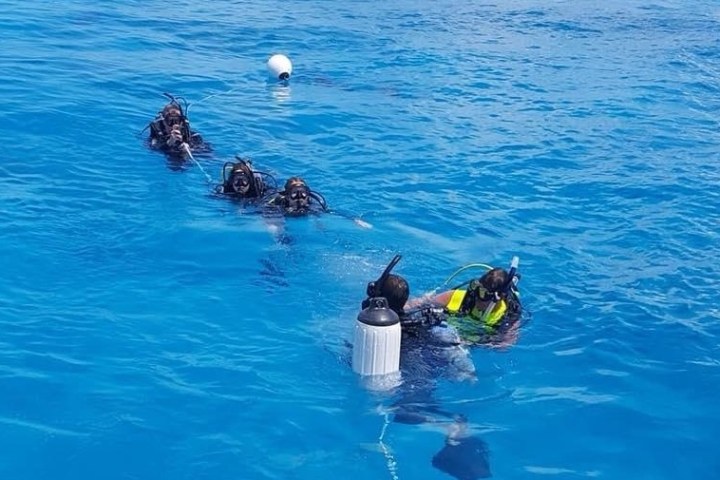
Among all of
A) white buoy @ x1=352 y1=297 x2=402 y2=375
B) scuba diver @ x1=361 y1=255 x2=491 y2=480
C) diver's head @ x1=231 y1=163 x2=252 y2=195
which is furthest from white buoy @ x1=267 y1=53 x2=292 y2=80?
white buoy @ x1=352 y1=297 x2=402 y2=375

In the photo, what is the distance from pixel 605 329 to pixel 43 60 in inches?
498

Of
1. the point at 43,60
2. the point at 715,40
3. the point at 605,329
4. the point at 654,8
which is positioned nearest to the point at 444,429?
the point at 605,329

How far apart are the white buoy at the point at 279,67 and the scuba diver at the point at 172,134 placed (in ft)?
15.6

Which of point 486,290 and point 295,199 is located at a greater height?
point 486,290

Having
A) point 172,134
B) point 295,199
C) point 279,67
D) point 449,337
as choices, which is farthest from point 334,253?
point 279,67

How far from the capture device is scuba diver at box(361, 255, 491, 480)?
6770 millimetres

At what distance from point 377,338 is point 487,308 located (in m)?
1.47

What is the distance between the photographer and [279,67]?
1770 cm

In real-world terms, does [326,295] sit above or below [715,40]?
below

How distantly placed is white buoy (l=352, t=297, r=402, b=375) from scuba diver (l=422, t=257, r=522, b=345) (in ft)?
3.77

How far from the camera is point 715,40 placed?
928 inches

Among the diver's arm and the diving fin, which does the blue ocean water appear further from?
the diver's arm

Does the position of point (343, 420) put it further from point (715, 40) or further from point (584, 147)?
point (715, 40)

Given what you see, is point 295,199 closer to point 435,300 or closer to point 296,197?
point 296,197
